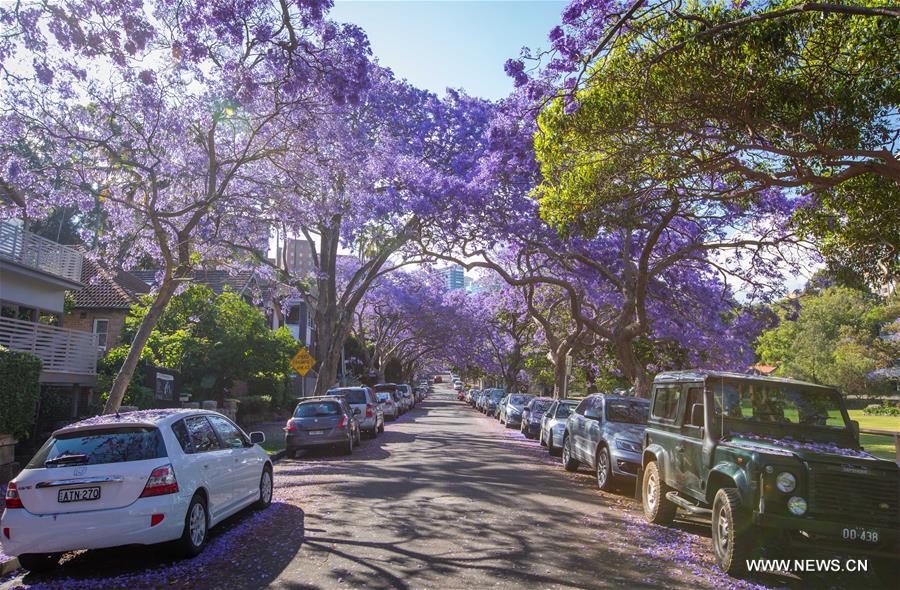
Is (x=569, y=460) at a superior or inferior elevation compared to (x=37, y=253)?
inferior

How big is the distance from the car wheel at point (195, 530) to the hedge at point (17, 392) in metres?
6.92

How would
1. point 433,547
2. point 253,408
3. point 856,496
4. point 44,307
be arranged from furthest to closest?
point 253,408 < point 44,307 < point 433,547 < point 856,496

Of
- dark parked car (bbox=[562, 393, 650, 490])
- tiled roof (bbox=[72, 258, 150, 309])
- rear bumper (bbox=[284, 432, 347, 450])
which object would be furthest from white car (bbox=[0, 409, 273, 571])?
tiled roof (bbox=[72, 258, 150, 309])

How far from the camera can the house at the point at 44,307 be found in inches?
717

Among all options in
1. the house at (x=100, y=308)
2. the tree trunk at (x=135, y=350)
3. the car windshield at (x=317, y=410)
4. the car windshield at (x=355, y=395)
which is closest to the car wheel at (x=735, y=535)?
the tree trunk at (x=135, y=350)

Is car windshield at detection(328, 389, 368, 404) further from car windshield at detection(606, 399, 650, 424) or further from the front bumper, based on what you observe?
the front bumper

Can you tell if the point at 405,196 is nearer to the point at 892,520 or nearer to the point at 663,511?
the point at 663,511

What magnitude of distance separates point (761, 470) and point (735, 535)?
666 millimetres

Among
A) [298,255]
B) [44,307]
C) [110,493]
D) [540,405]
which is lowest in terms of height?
[110,493]

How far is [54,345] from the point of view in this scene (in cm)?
1895

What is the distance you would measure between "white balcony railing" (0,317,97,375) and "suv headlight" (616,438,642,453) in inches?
577

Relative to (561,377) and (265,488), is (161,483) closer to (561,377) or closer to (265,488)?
(265,488)

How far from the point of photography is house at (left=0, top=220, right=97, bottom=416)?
18203 millimetres

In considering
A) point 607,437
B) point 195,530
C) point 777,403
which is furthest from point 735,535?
point 607,437
